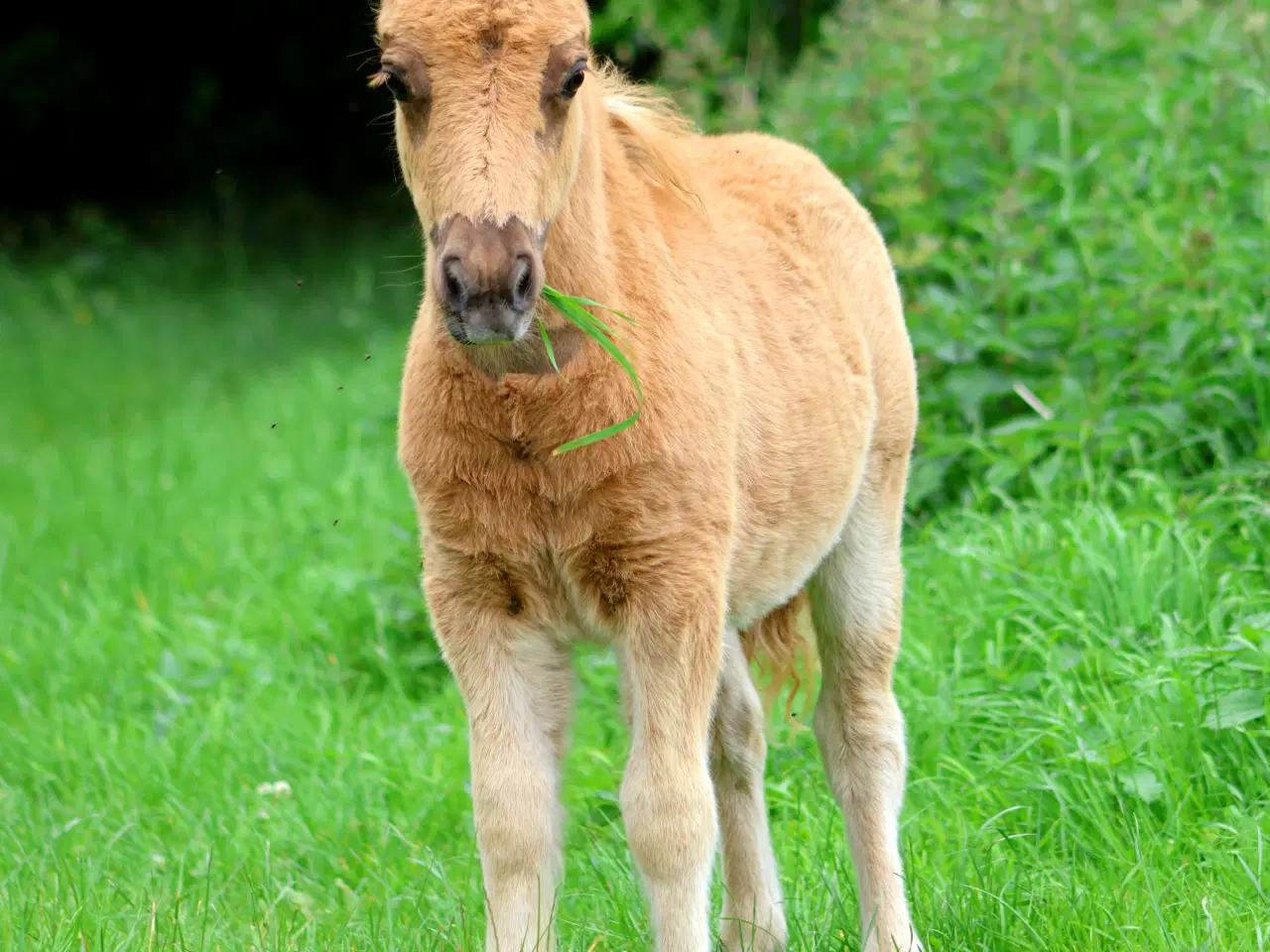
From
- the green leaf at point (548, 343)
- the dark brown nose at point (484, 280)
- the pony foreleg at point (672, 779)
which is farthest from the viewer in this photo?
the pony foreleg at point (672, 779)

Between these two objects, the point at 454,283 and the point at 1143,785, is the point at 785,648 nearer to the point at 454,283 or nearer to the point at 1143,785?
the point at 1143,785

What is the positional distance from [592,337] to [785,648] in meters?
1.35

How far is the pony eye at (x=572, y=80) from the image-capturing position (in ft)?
9.34

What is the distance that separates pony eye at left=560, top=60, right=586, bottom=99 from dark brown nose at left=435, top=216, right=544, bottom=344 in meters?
0.33

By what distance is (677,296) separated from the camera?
3.27 metres

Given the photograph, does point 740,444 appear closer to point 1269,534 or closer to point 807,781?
point 807,781

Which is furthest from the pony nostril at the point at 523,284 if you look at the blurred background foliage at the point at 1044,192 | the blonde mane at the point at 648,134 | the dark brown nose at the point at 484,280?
the blurred background foliage at the point at 1044,192

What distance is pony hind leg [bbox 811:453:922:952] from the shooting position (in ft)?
12.0

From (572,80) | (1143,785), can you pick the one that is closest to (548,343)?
(572,80)

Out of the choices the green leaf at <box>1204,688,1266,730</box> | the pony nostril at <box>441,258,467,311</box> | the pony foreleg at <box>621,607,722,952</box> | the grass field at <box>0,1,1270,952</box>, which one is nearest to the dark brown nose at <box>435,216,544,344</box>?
the pony nostril at <box>441,258,467,311</box>

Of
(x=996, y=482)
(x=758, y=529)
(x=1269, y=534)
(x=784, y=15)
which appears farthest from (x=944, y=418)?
(x=784, y=15)

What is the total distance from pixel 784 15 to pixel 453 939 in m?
8.02

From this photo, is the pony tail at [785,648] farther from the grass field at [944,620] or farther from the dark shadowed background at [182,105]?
the dark shadowed background at [182,105]

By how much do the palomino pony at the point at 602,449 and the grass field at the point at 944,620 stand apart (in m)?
0.36
